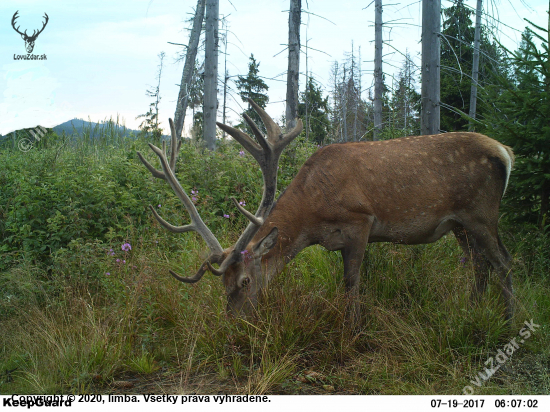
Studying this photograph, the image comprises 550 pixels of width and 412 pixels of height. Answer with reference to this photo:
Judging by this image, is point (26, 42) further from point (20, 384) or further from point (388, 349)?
point (388, 349)

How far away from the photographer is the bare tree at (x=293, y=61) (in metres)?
8.80

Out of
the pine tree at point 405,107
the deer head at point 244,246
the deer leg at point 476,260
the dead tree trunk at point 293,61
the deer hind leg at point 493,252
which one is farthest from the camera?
the dead tree trunk at point 293,61

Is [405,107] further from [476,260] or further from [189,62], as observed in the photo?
[476,260]

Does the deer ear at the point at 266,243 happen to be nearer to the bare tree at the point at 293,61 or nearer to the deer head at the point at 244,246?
the deer head at the point at 244,246

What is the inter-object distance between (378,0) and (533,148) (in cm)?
1223

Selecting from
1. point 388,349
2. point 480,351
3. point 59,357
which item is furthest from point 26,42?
point 480,351

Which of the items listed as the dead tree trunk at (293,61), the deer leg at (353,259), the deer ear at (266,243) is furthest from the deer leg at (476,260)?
the dead tree trunk at (293,61)

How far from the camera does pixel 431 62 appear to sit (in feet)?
21.5

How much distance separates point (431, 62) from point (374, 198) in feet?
11.0

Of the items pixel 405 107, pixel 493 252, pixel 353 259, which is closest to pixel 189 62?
pixel 353 259

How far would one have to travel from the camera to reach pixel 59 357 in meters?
3.58

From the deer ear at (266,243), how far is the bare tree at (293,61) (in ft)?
17.1

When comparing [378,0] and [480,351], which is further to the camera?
[378,0]

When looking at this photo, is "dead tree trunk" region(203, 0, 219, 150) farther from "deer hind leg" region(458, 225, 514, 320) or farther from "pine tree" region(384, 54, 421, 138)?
"deer hind leg" region(458, 225, 514, 320)
